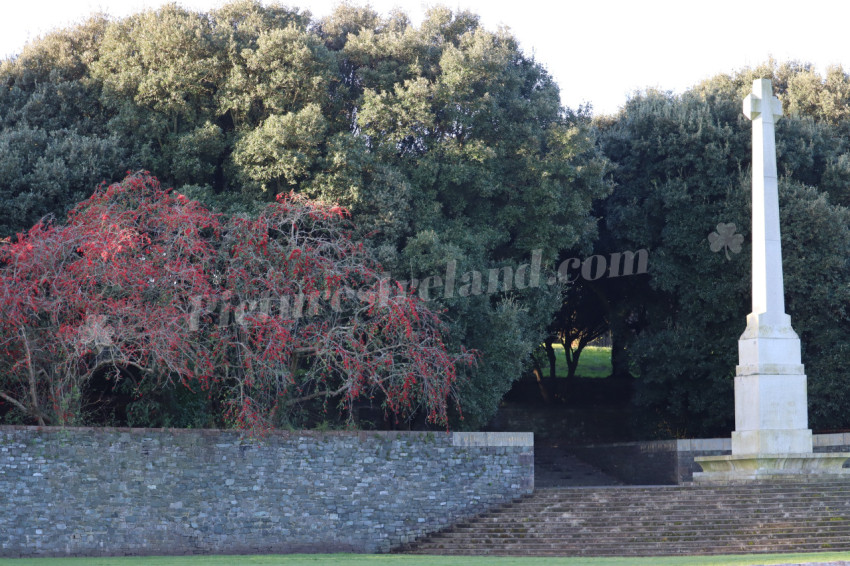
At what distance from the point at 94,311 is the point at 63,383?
5.60ft

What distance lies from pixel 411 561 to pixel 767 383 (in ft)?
33.0

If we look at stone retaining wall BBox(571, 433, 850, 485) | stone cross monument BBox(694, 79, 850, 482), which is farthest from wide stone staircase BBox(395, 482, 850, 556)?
stone retaining wall BBox(571, 433, 850, 485)

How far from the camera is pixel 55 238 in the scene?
66.3 feet

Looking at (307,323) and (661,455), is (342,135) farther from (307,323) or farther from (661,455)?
(661,455)

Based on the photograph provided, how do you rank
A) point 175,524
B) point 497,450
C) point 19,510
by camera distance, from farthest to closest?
1. point 497,450
2. point 175,524
3. point 19,510

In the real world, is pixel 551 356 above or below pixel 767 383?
above

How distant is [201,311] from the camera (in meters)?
20.2

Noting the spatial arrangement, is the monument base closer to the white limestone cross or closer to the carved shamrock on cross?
the white limestone cross

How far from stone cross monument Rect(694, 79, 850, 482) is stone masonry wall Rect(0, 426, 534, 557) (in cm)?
508

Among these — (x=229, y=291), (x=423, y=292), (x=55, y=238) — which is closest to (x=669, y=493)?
(x=423, y=292)

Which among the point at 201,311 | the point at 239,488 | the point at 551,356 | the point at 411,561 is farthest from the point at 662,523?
the point at 551,356

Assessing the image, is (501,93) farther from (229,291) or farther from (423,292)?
(229,291)

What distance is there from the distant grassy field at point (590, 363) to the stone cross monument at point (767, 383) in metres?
17.7

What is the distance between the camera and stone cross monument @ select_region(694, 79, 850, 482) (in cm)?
2158
